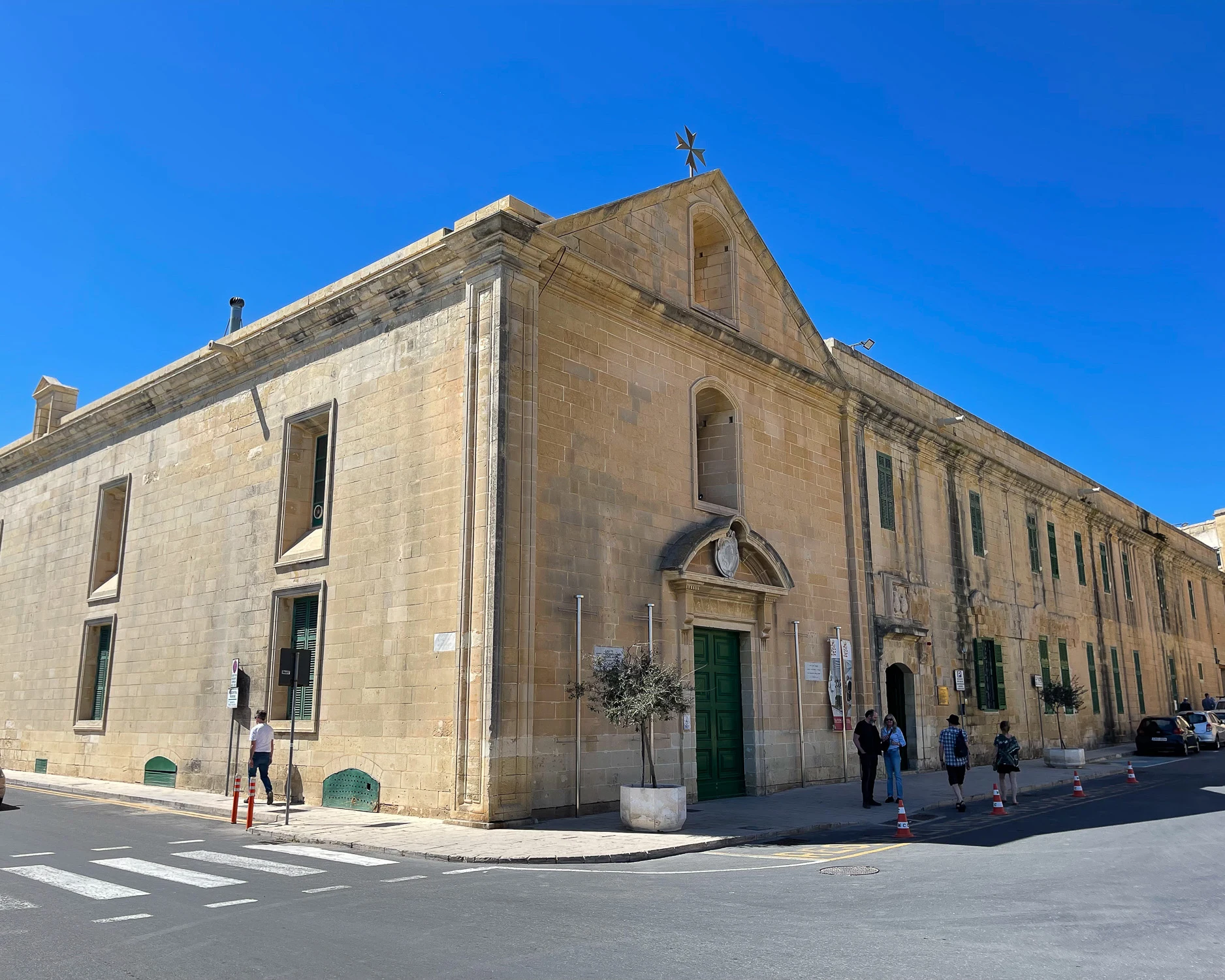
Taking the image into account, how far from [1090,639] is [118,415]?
3176 cm

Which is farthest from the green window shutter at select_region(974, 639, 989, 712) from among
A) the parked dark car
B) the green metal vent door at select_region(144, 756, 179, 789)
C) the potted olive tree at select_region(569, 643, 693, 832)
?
the green metal vent door at select_region(144, 756, 179, 789)

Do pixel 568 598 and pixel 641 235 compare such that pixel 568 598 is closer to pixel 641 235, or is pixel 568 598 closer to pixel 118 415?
pixel 641 235

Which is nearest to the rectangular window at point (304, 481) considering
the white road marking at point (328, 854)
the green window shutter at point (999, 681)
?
the white road marking at point (328, 854)

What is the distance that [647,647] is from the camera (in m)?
15.0

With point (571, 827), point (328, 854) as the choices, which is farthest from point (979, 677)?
point (328, 854)

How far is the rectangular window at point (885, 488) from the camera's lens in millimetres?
22703

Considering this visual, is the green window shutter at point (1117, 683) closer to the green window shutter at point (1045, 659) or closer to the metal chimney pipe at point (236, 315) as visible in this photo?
the green window shutter at point (1045, 659)

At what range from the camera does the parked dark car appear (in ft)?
97.0

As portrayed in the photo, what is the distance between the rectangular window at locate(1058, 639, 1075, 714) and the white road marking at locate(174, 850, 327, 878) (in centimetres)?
2704

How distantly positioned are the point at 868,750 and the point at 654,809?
4971 mm

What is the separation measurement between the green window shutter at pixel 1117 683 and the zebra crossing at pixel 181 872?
1265 inches

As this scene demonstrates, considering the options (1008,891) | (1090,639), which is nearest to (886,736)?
(1008,891)

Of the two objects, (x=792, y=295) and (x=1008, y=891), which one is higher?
(x=792, y=295)

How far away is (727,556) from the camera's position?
673 inches
